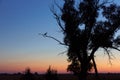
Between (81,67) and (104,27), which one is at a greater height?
(104,27)

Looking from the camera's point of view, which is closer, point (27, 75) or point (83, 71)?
point (27, 75)

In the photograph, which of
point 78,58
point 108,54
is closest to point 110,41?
point 108,54

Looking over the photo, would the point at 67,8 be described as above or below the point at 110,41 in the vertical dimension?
above

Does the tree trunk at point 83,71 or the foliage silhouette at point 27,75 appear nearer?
the foliage silhouette at point 27,75

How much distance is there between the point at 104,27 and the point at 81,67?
5034 mm

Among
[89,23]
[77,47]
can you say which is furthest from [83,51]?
[89,23]

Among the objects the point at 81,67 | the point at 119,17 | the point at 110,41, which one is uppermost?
the point at 119,17

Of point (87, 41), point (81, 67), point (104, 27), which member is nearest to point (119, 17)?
point (104, 27)

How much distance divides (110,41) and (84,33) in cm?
297

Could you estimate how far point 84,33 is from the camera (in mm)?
37562

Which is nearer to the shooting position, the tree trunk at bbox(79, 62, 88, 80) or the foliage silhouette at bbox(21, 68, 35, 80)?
the foliage silhouette at bbox(21, 68, 35, 80)

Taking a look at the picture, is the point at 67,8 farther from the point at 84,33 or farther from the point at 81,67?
the point at 81,67

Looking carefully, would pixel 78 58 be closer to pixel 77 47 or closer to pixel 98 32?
pixel 77 47

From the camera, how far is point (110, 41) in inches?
1481
